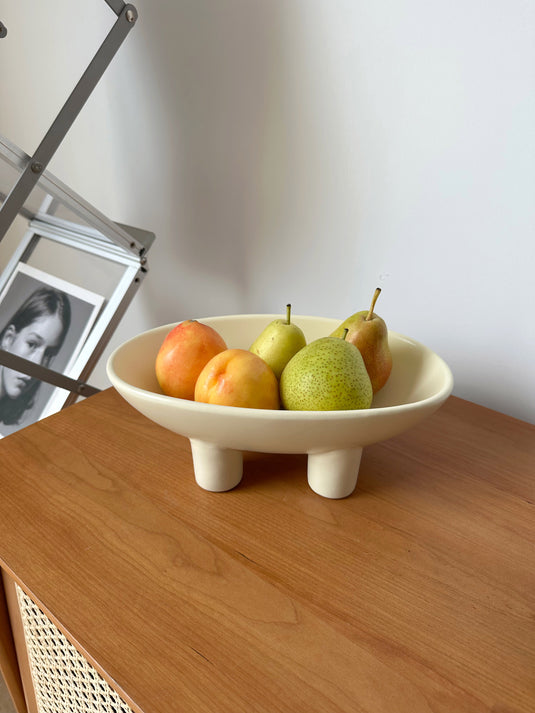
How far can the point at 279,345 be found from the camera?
2.07ft

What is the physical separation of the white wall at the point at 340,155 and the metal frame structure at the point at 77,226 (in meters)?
0.15

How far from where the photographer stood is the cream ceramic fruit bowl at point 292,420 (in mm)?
525

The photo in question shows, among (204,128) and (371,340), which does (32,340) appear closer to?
(204,128)

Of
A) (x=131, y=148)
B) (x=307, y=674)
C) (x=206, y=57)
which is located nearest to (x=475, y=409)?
(x=307, y=674)

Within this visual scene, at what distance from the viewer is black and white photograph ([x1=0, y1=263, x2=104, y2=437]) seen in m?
1.04

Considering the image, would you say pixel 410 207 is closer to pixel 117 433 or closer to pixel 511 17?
pixel 511 17

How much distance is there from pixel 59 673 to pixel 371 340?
19.3 inches

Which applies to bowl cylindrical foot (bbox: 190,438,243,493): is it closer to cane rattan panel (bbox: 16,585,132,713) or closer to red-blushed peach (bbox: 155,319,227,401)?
red-blushed peach (bbox: 155,319,227,401)

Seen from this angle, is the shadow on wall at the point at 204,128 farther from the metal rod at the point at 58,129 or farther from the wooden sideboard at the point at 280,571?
the wooden sideboard at the point at 280,571

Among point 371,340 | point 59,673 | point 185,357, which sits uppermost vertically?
point 371,340

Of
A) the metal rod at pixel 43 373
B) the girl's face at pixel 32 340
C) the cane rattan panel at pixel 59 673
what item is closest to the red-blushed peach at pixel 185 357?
the cane rattan panel at pixel 59 673

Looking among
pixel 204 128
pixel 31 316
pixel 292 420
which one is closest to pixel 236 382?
pixel 292 420

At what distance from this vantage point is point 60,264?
43.1 inches

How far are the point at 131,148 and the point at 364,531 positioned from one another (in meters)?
0.93
